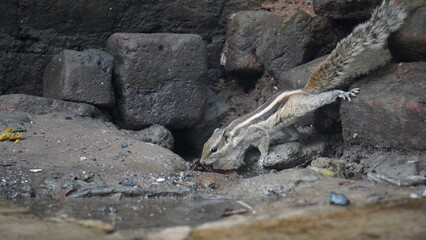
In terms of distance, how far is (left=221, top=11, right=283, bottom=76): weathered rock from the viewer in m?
8.61

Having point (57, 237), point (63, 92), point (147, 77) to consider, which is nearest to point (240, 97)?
point (147, 77)

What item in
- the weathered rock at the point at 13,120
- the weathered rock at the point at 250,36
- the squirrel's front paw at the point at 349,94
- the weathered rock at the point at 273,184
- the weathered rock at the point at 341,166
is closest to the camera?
the weathered rock at the point at 273,184

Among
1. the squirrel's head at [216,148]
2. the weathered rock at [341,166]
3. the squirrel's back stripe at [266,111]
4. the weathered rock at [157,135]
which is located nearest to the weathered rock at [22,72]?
the weathered rock at [157,135]

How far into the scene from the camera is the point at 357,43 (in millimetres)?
6691

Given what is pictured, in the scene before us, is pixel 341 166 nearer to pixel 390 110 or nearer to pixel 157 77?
pixel 390 110

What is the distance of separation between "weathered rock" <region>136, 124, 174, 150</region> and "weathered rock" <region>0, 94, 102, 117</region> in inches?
27.8

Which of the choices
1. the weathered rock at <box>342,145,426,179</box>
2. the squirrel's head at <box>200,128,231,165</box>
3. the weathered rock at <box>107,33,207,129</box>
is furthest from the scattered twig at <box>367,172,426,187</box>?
the weathered rock at <box>107,33,207,129</box>

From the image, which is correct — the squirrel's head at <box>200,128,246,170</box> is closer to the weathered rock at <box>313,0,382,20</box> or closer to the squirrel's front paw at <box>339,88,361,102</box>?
the squirrel's front paw at <box>339,88,361,102</box>

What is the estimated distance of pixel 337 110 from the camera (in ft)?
23.5

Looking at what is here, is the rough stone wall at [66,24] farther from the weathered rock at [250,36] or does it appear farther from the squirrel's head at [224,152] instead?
the squirrel's head at [224,152]

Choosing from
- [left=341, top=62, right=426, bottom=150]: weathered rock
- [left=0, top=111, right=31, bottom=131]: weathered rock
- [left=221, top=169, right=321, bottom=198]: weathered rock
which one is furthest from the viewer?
[left=0, top=111, right=31, bottom=131]: weathered rock

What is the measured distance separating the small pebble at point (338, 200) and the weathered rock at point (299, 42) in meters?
→ 3.30

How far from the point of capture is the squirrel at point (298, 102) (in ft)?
21.4

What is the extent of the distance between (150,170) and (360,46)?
2518 mm
